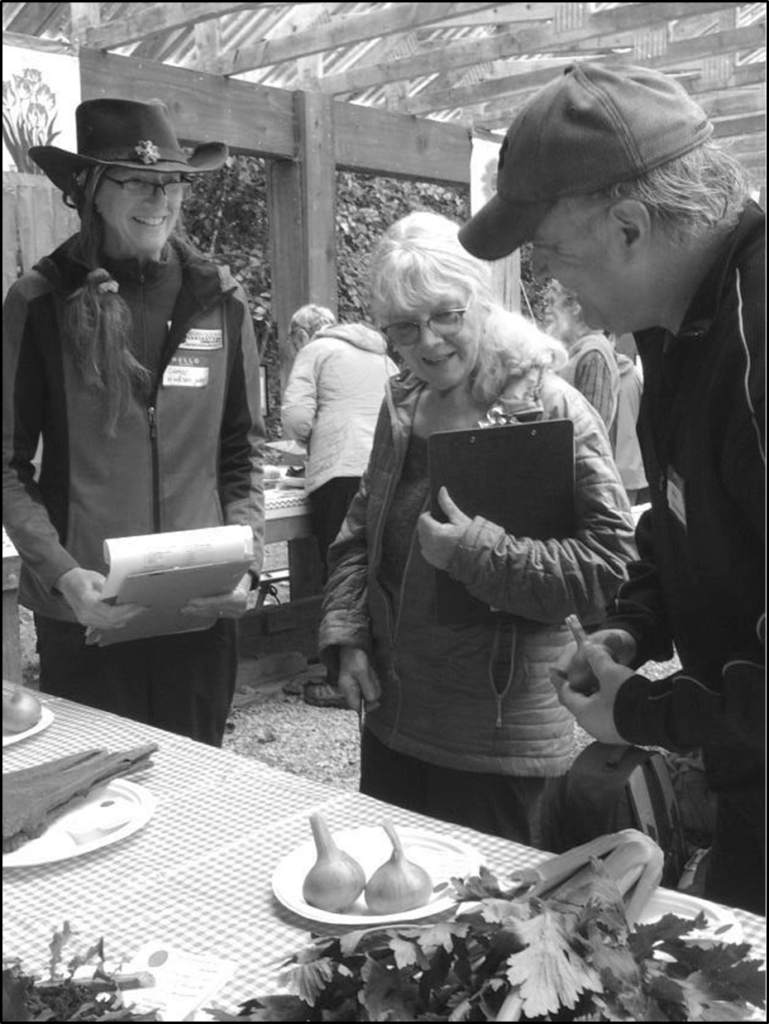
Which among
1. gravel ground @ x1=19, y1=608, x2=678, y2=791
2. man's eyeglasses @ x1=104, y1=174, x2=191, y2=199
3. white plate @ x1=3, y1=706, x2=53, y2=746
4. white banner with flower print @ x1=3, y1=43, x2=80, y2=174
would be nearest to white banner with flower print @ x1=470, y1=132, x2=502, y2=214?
white banner with flower print @ x1=3, y1=43, x2=80, y2=174

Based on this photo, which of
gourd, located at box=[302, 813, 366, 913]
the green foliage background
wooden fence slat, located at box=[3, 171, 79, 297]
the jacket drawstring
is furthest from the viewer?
the green foliage background

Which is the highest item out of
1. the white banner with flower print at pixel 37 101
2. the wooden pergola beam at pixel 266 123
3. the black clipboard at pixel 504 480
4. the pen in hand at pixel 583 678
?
the wooden pergola beam at pixel 266 123

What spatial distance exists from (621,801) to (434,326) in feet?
2.88

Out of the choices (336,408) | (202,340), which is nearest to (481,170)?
(336,408)

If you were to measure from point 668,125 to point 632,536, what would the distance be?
0.89 m

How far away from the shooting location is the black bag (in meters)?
1.36

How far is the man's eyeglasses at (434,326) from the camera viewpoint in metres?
1.99

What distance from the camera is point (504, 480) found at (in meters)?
1.93

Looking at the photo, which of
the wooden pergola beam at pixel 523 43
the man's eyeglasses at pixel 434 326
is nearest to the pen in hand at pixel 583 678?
the man's eyeglasses at pixel 434 326

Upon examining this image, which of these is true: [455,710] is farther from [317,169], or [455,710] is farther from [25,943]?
[317,169]

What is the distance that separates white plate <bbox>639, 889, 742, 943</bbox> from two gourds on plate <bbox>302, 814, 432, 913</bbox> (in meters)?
0.24

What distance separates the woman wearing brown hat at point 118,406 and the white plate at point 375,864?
864 millimetres

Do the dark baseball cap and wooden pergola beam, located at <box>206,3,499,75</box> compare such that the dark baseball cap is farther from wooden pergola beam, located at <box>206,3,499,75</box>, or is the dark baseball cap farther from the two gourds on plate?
wooden pergola beam, located at <box>206,3,499,75</box>

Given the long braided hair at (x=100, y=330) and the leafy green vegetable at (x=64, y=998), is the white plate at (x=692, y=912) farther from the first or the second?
the long braided hair at (x=100, y=330)
